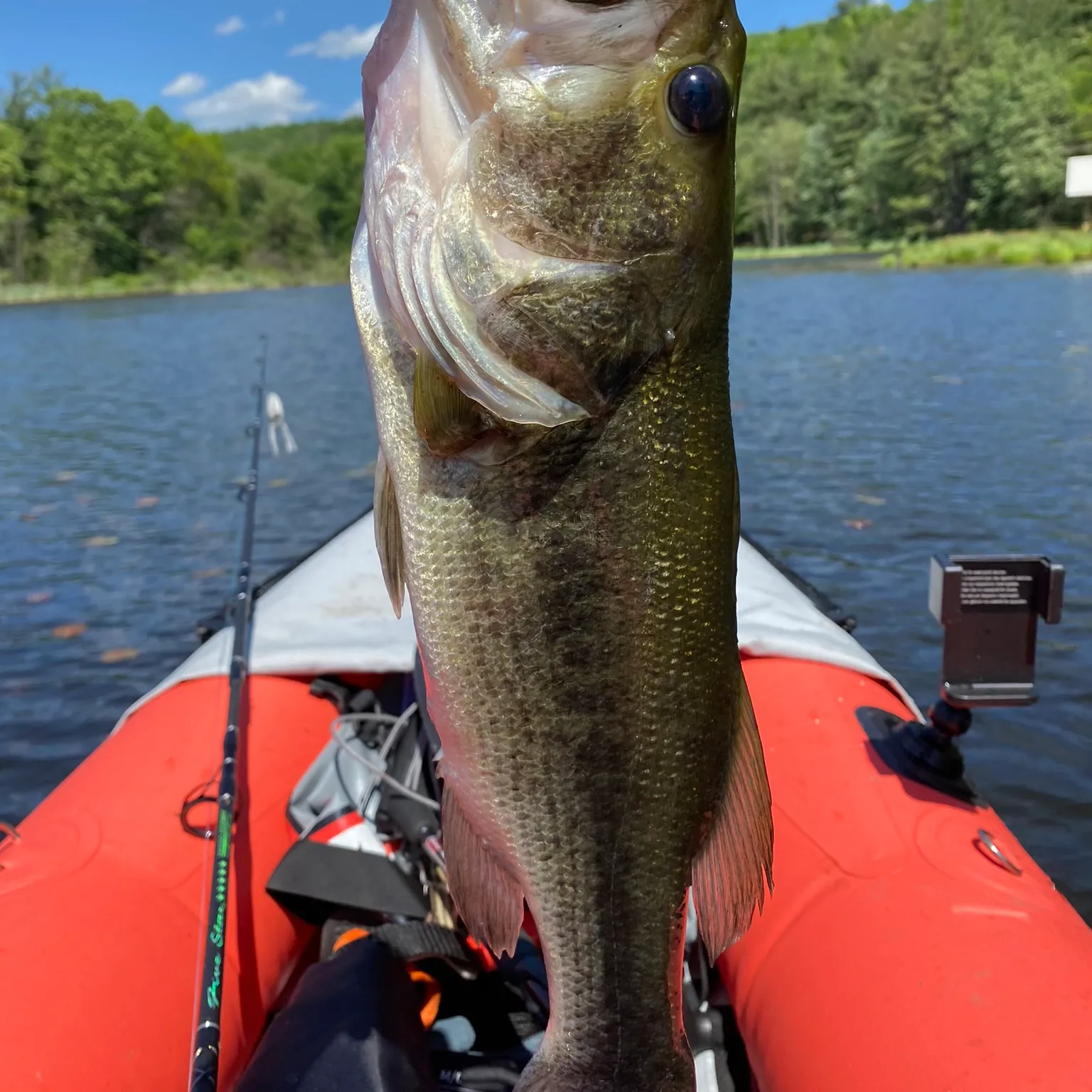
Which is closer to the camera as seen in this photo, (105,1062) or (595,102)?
(595,102)

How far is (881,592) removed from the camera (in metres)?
7.44

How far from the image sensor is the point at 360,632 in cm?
385

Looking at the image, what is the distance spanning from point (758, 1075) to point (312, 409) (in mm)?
14443

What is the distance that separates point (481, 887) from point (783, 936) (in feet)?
3.99

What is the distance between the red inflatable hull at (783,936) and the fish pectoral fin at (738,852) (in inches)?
29.9

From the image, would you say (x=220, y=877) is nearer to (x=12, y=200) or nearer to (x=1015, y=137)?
(x=1015, y=137)

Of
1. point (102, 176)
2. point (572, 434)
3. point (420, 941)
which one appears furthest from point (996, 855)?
point (102, 176)

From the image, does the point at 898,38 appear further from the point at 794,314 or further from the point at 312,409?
the point at 312,409

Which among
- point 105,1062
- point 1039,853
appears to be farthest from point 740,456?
point 105,1062

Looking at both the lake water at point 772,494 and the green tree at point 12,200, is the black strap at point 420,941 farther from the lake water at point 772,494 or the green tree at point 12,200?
the green tree at point 12,200

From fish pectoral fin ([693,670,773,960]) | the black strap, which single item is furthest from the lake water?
fish pectoral fin ([693,670,773,960])

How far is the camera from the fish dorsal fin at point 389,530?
140 cm

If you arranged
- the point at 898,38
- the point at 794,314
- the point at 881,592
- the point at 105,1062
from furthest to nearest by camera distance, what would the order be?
the point at 898,38 < the point at 794,314 < the point at 881,592 < the point at 105,1062

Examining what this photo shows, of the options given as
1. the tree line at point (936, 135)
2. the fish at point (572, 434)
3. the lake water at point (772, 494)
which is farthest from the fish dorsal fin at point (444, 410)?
the tree line at point (936, 135)
